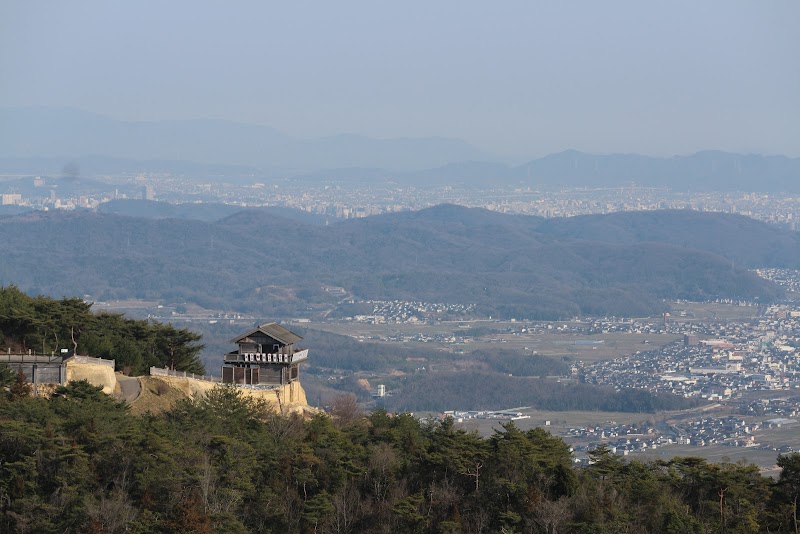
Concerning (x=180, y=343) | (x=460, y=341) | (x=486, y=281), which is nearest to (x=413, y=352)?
(x=460, y=341)

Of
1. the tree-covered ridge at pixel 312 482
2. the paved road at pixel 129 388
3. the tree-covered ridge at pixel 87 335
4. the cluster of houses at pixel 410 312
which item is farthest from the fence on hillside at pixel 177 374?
the cluster of houses at pixel 410 312

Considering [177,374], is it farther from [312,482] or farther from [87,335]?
[312,482]

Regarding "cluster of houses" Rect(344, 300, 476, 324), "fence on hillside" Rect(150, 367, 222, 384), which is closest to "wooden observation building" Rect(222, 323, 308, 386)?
"fence on hillside" Rect(150, 367, 222, 384)

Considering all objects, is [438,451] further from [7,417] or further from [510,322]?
[510,322]

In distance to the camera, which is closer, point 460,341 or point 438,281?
point 460,341

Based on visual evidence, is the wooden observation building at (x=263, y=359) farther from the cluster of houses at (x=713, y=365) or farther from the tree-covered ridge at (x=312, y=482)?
the cluster of houses at (x=713, y=365)

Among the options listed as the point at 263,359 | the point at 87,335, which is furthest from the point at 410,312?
the point at 87,335
